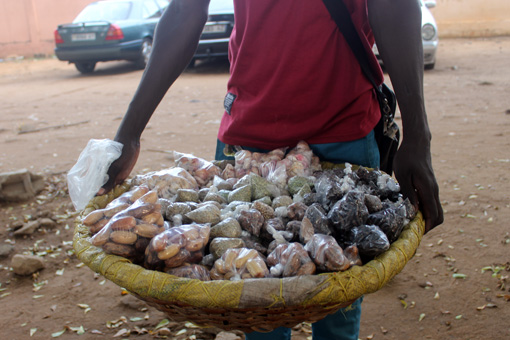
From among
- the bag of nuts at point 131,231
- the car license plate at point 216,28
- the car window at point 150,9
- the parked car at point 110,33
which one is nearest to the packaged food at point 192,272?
the bag of nuts at point 131,231

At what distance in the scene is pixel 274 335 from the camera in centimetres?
174

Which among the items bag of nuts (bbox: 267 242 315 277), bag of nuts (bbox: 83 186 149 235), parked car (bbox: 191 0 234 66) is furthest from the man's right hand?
parked car (bbox: 191 0 234 66)

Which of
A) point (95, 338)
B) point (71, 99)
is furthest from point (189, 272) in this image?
point (71, 99)

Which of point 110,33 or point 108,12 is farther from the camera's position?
point 108,12

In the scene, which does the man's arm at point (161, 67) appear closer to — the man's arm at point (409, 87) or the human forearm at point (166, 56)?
the human forearm at point (166, 56)

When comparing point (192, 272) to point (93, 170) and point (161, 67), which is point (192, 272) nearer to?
point (93, 170)

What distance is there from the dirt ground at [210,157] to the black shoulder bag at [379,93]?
1.07 metres

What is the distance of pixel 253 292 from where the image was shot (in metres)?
1.14

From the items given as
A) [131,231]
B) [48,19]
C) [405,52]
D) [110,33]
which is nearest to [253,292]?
[131,231]

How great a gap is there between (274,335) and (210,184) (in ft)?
1.93

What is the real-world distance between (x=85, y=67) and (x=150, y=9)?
6.81 ft

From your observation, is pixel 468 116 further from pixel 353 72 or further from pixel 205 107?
pixel 353 72

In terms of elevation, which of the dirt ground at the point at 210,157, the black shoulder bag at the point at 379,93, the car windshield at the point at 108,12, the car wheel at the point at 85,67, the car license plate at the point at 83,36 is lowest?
the car wheel at the point at 85,67

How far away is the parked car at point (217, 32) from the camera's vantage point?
31.6 ft
